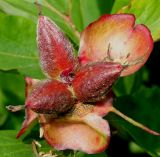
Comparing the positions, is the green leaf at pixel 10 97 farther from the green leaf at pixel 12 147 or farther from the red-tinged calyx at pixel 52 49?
the red-tinged calyx at pixel 52 49

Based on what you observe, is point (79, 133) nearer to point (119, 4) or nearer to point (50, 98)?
point (50, 98)

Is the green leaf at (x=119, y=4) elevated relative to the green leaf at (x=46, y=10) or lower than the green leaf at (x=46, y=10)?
elevated

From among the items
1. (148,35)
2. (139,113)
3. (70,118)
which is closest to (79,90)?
(70,118)

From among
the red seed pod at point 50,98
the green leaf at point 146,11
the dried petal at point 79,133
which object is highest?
the green leaf at point 146,11

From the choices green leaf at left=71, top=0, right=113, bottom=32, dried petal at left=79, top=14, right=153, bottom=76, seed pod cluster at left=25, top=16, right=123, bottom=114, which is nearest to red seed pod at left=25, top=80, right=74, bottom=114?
seed pod cluster at left=25, top=16, right=123, bottom=114

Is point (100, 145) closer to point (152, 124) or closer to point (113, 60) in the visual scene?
point (113, 60)

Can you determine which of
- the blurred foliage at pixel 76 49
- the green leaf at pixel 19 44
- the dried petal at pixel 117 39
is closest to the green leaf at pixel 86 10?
the blurred foliage at pixel 76 49
